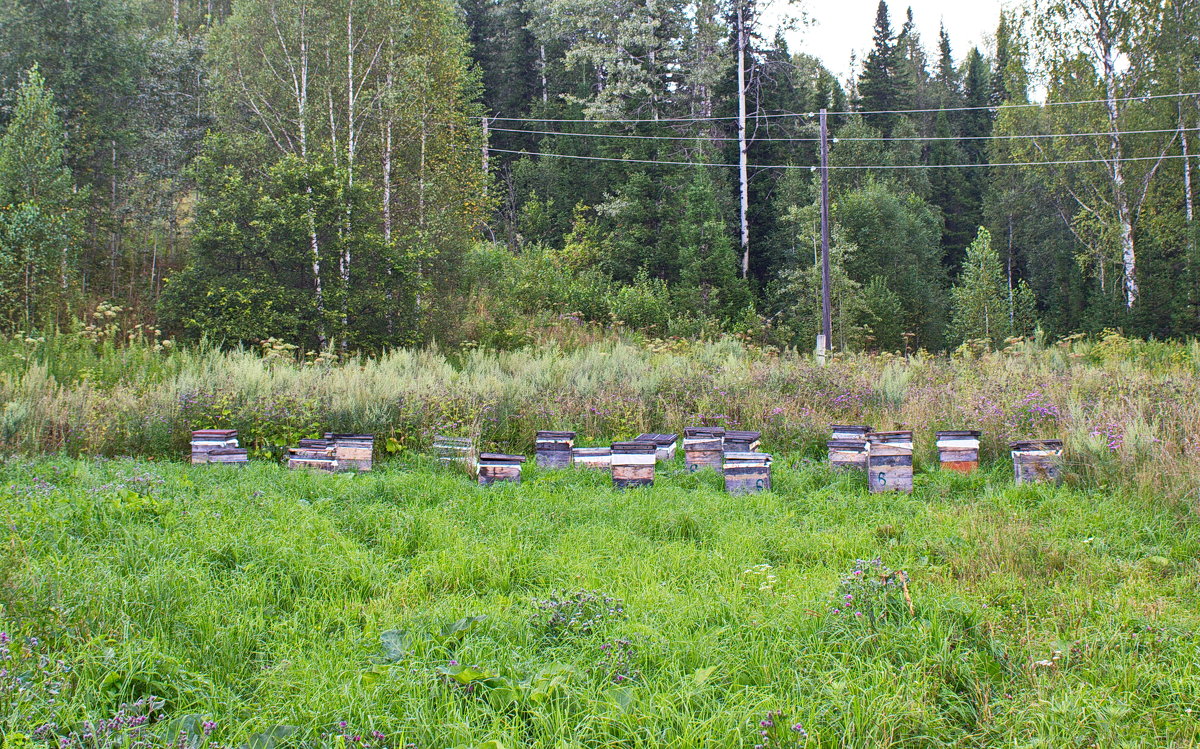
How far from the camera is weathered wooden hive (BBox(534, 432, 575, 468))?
23.9 feet

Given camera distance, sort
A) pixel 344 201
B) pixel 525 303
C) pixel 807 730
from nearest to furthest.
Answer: pixel 807 730
pixel 344 201
pixel 525 303

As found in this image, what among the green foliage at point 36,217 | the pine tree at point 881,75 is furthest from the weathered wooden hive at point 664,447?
the pine tree at point 881,75

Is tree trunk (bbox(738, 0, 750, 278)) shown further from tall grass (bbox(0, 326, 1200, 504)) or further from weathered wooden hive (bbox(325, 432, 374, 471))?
weathered wooden hive (bbox(325, 432, 374, 471))

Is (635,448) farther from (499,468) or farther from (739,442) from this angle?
(499,468)

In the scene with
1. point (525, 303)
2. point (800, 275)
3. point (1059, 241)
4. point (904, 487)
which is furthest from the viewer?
point (1059, 241)

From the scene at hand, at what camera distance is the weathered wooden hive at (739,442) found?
6691 millimetres

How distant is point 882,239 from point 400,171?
19.6 m

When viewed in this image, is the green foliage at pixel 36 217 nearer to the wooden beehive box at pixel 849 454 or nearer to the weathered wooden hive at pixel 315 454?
the weathered wooden hive at pixel 315 454

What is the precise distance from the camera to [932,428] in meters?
8.05

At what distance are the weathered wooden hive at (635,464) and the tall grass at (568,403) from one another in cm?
186

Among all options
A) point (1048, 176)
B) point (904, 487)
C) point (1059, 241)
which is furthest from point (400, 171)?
point (1059, 241)

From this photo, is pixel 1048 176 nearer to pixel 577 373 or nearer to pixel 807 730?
pixel 577 373

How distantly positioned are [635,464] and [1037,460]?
3331 mm

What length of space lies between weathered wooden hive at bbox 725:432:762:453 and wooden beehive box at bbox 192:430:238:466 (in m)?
4.54
